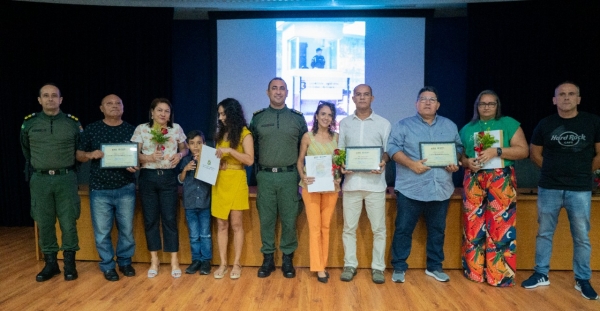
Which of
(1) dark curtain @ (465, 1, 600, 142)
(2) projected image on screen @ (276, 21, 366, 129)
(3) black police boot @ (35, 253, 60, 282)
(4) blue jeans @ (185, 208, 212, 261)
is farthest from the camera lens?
(2) projected image on screen @ (276, 21, 366, 129)

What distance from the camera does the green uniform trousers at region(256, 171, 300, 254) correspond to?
3.24 m

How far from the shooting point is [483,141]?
3016 millimetres

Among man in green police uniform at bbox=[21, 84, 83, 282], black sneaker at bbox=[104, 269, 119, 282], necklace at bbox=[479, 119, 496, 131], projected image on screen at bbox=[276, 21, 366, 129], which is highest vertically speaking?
projected image on screen at bbox=[276, 21, 366, 129]

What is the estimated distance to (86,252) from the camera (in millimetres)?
3762

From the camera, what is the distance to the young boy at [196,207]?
3322 mm

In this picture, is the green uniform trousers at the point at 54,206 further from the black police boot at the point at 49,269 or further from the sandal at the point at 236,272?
the sandal at the point at 236,272

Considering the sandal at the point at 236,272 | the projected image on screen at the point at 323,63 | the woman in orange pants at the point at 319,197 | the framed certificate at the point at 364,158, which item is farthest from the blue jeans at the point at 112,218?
the projected image on screen at the point at 323,63

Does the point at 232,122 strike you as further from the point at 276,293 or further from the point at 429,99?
the point at 429,99

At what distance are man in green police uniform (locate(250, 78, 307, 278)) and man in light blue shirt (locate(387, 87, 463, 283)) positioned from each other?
0.83 meters

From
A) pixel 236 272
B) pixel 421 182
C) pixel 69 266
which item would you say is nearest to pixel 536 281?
pixel 421 182

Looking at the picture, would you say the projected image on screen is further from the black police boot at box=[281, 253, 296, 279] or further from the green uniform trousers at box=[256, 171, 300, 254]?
the black police boot at box=[281, 253, 296, 279]

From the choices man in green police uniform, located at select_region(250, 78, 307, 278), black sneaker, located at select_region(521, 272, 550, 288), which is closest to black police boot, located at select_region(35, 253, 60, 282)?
man in green police uniform, located at select_region(250, 78, 307, 278)

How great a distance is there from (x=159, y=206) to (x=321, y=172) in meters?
1.45

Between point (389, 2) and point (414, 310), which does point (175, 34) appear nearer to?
point (389, 2)
